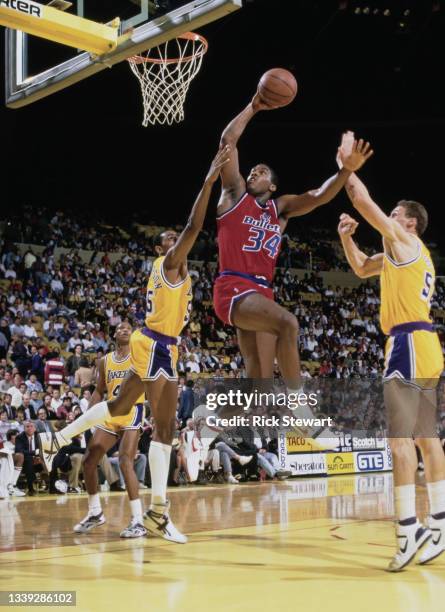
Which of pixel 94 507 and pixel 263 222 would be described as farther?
pixel 94 507

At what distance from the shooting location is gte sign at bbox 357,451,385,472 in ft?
57.9

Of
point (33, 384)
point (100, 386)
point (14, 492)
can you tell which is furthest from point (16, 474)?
point (100, 386)

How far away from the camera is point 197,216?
5.95m

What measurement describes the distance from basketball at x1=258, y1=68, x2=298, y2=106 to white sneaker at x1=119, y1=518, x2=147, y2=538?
3994 mm

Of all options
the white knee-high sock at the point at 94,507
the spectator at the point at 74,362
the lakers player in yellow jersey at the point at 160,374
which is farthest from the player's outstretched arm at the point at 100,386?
the spectator at the point at 74,362

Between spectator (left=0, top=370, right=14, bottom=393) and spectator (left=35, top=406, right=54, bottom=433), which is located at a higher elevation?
spectator (left=0, top=370, right=14, bottom=393)

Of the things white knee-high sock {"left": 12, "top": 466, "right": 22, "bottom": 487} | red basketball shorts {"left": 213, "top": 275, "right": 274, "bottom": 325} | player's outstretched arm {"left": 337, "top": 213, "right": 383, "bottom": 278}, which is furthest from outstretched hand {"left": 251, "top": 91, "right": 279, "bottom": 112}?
white knee-high sock {"left": 12, "top": 466, "right": 22, "bottom": 487}

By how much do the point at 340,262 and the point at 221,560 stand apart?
75.1 ft

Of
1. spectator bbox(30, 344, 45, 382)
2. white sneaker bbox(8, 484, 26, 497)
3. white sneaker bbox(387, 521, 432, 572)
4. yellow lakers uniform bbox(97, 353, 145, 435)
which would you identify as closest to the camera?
white sneaker bbox(387, 521, 432, 572)

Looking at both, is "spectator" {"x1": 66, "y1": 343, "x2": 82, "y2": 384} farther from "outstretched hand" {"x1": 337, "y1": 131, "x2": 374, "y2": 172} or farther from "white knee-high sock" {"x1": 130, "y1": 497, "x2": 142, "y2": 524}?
"outstretched hand" {"x1": 337, "y1": 131, "x2": 374, "y2": 172}

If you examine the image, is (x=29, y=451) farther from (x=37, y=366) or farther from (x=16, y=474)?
(x=37, y=366)

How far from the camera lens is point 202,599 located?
14.4ft

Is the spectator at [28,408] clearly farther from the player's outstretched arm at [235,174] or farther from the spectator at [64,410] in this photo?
the player's outstretched arm at [235,174]

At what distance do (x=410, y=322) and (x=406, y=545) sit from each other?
5.13 feet
